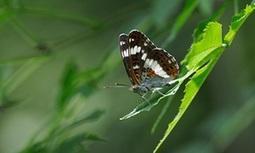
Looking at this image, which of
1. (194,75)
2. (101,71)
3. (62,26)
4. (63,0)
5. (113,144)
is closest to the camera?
(194,75)

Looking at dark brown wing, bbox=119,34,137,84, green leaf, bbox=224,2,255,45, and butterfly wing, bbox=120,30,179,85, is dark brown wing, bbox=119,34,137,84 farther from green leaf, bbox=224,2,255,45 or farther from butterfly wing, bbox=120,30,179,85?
green leaf, bbox=224,2,255,45

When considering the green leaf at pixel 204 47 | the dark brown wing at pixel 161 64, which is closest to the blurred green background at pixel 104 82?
the dark brown wing at pixel 161 64

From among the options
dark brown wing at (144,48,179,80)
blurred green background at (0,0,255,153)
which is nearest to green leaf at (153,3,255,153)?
blurred green background at (0,0,255,153)

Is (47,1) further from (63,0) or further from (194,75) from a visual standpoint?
(194,75)

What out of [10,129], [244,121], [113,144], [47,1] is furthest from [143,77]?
[10,129]

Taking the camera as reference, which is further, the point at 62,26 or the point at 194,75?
the point at 62,26

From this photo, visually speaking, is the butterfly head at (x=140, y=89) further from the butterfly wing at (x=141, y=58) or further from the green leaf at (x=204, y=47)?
the green leaf at (x=204, y=47)
